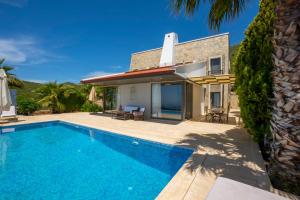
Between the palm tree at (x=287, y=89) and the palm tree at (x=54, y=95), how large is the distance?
58.3ft

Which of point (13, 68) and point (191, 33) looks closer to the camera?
point (13, 68)

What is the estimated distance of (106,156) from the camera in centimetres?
578

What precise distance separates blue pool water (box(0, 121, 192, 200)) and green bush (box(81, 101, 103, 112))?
30.1 ft

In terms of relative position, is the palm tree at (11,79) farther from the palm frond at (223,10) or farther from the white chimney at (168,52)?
the palm frond at (223,10)

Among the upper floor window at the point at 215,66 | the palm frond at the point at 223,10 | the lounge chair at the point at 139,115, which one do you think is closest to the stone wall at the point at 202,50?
the upper floor window at the point at 215,66

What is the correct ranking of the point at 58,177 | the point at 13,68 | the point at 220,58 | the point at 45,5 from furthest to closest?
the point at 220,58 < the point at 13,68 < the point at 45,5 < the point at 58,177

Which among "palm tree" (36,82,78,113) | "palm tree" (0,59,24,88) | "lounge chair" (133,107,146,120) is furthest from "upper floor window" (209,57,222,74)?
"palm tree" (0,59,24,88)

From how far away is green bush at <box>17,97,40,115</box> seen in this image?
48.0 feet

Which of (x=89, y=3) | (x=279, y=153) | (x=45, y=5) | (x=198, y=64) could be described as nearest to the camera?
(x=279, y=153)

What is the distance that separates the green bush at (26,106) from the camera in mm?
14625

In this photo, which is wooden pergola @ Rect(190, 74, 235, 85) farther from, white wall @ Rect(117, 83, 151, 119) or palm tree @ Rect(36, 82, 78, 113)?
palm tree @ Rect(36, 82, 78, 113)

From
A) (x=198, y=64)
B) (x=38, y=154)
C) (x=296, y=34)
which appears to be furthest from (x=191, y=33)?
(x=38, y=154)

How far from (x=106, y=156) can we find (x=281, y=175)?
17.3 feet

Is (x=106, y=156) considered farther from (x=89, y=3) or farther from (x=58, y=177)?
(x=89, y=3)
